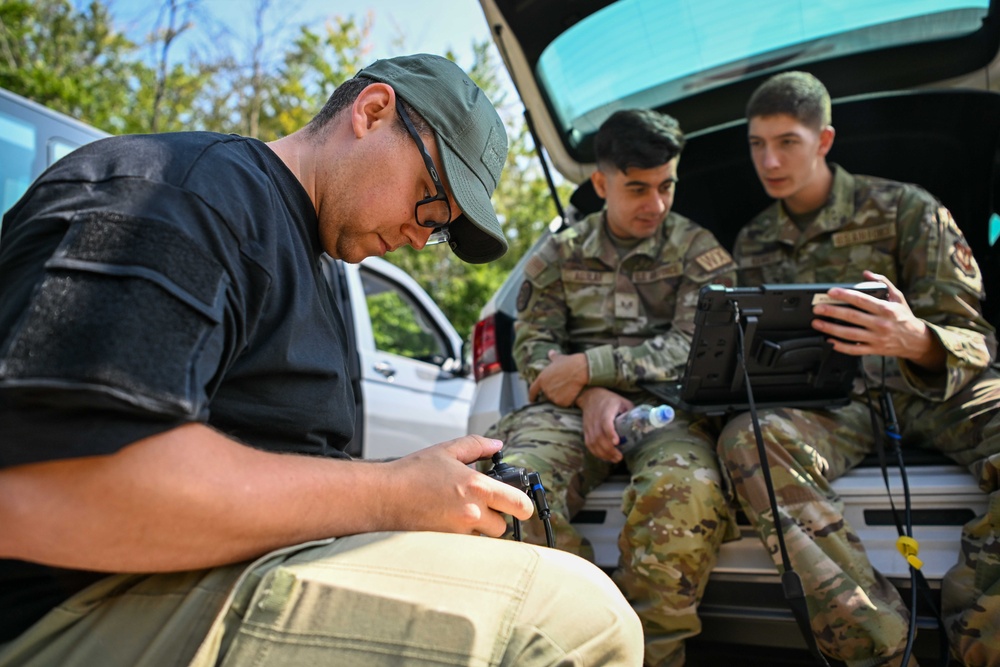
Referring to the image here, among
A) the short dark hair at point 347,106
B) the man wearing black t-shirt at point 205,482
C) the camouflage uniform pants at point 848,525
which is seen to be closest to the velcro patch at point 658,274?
the camouflage uniform pants at point 848,525

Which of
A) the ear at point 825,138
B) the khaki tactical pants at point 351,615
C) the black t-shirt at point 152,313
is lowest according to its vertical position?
the khaki tactical pants at point 351,615

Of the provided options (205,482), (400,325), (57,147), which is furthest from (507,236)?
(205,482)

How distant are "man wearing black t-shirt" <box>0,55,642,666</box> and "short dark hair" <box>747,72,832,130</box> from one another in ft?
6.72

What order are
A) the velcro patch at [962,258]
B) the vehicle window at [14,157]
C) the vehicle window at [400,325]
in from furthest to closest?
the vehicle window at [400,325] → the vehicle window at [14,157] → the velcro patch at [962,258]

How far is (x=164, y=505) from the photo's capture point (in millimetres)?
922

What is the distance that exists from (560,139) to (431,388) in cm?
258

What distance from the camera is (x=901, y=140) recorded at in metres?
3.01

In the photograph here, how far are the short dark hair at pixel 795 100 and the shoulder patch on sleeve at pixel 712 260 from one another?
0.53 metres

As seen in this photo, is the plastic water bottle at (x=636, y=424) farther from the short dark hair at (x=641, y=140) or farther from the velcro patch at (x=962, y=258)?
the velcro patch at (x=962, y=258)

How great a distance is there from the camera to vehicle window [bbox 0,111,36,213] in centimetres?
353

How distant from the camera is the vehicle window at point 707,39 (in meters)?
2.77

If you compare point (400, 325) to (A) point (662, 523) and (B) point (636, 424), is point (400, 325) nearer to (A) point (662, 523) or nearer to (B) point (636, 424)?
(B) point (636, 424)

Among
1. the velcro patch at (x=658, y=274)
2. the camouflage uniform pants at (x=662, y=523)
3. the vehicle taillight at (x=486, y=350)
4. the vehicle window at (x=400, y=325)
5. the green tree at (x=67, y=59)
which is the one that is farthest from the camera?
the green tree at (x=67, y=59)

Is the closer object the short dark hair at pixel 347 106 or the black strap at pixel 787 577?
the short dark hair at pixel 347 106
